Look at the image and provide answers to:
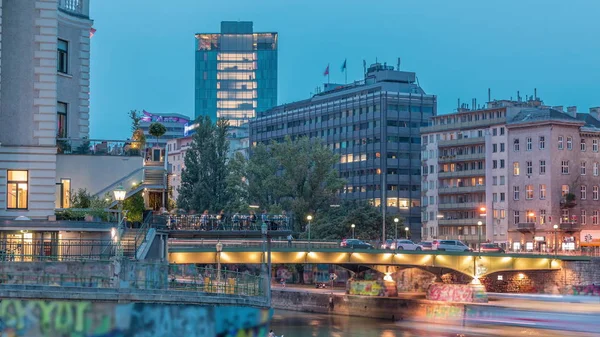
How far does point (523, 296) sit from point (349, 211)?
3615 cm

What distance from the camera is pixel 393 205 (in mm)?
182500

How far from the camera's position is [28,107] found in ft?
196

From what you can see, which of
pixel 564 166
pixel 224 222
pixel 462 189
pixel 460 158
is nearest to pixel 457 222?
pixel 462 189

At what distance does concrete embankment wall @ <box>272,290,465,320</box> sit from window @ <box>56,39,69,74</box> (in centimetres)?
5876

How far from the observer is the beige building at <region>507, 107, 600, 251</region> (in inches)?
5920

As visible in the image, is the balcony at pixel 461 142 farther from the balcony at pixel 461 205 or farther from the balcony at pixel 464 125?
the balcony at pixel 461 205

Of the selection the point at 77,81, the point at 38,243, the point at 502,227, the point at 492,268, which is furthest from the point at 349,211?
the point at 38,243

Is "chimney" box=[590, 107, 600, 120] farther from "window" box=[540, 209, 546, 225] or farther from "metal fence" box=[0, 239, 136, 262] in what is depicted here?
"metal fence" box=[0, 239, 136, 262]

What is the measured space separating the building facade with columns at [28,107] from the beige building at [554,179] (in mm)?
98907

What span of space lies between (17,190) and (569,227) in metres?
104

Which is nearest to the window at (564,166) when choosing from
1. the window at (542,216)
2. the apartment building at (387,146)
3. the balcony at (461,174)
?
the window at (542,216)

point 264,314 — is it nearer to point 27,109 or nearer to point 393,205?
point 27,109

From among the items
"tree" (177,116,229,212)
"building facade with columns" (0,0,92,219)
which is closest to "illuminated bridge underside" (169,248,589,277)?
"tree" (177,116,229,212)

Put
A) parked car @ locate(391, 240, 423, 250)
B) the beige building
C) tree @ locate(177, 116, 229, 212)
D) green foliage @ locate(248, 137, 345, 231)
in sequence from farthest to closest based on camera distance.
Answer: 1. the beige building
2. green foliage @ locate(248, 137, 345, 231)
3. tree @ locate(177, 116, 229, 212)
4. parked car @ locate(391, 240, 423, 250)
